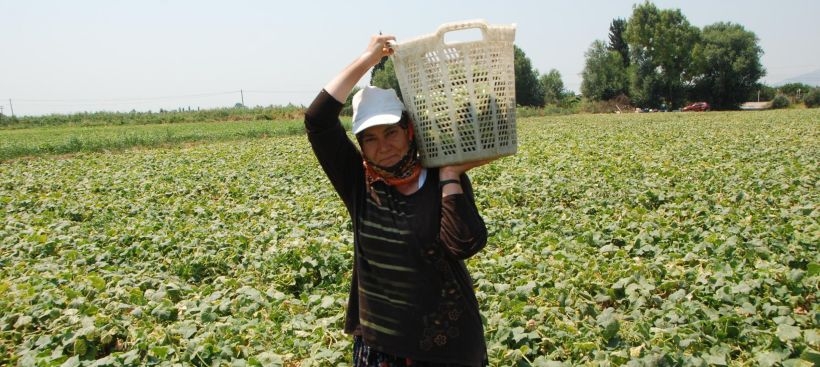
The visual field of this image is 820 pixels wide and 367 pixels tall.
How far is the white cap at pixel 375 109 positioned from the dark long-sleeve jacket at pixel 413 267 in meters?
0.10

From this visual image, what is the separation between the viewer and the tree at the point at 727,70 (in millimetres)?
55594

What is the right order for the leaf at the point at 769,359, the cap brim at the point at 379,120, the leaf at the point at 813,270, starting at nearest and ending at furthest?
the cap brim at the point at 379,120 → the leaf at the point at 769,359 → the leaf at the point at 813,270

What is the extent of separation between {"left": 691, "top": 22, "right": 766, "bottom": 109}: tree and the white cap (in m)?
60.7

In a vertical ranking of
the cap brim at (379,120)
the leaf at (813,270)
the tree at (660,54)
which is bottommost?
the leaf at (813,270)

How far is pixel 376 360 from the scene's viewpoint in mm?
2205

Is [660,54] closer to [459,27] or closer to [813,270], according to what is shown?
[813,270]

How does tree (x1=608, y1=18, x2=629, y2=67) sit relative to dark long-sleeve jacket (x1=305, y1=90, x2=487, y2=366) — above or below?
above

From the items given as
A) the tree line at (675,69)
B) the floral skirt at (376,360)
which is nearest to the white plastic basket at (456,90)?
the floral skirt at (376,360)

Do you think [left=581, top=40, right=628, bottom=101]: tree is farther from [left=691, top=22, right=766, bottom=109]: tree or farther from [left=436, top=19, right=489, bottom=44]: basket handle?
[left=436, top=19, right=489, bottom=44]: basket handle

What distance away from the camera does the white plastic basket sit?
2.04 m

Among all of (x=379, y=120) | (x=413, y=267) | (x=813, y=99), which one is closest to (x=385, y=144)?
(x=379, y=120)

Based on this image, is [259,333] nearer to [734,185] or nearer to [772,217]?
[772,217]

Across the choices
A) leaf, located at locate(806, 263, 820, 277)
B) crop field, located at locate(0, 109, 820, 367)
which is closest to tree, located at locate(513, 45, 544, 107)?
crop field, located at locate(0, 109, 820, 367)

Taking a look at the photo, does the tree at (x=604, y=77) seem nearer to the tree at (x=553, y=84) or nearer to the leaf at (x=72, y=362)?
the tree at (x=553, y=84)
